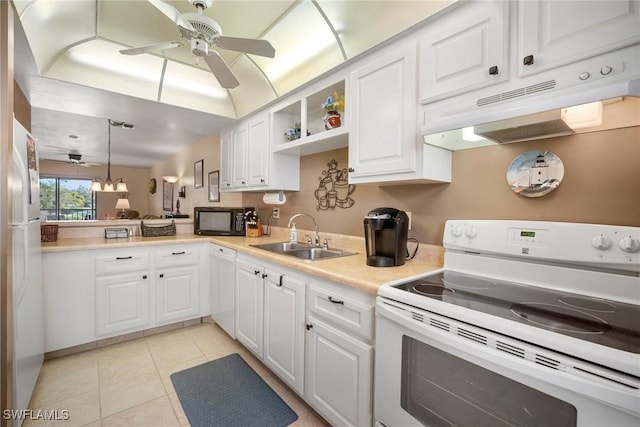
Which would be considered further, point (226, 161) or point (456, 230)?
point (226, 161)

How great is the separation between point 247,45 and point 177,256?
199 cm

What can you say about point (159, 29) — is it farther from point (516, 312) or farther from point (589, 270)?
point (589, 270)

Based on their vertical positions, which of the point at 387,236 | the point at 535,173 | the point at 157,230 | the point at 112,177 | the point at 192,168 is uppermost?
the point at 112,177

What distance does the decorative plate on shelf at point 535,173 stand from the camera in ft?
4.05

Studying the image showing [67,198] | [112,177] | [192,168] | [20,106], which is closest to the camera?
[20,106]

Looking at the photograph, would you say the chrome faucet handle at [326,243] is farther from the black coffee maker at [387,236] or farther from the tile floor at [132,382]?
the tile floor at [132,382]

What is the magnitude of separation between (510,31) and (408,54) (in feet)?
1.53

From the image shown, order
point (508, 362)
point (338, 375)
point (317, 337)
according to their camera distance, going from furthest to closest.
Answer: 1. point (317, 337)
2. point (338, 375)
3. point (508, 362)

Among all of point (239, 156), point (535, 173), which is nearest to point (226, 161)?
point (239, 156)

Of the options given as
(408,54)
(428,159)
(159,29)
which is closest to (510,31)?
(408,54)

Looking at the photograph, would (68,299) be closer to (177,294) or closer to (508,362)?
(177,294)

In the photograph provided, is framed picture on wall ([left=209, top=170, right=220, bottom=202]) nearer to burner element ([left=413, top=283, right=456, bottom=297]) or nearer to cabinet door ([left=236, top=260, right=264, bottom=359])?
cabinet door ([left=236, top=260, right=264, bottom=359])

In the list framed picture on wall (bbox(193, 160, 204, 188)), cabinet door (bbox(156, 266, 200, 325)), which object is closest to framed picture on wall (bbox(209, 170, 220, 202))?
framed picture on wall (bbox(193, 160, 204, 188))

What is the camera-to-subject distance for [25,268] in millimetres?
1541
